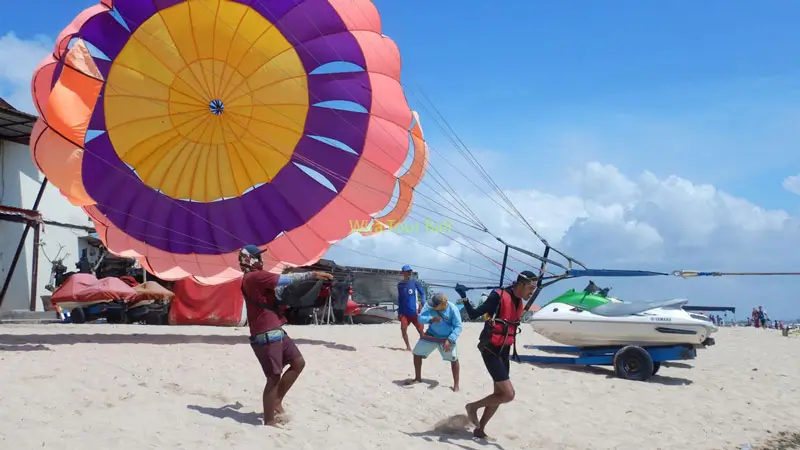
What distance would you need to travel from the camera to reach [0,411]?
16.0 ft

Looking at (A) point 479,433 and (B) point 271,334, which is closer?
(B) point 271,334

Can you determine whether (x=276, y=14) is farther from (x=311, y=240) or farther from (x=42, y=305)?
(x=42, y=305)

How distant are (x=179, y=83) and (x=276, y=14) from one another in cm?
177

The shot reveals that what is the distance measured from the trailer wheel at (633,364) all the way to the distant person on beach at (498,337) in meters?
4.25

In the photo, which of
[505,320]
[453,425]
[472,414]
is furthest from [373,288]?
[505,320]

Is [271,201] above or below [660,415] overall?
above

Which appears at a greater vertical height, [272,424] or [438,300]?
[438,300]

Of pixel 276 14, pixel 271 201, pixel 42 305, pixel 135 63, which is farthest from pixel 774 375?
pixel 42 305

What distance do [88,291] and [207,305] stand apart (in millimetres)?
2805

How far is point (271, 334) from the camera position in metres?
5.35

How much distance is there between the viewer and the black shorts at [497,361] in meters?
5.72

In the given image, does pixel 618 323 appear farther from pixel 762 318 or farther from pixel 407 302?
pixel 762 318

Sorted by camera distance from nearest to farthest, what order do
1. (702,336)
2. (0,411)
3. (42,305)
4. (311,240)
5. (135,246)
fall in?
(0,411)
(702,336)
(135,246)
(311,240)
(42,305)

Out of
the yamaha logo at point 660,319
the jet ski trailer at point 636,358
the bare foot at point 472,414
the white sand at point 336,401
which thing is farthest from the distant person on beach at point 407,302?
the bare foot at point 472,414
